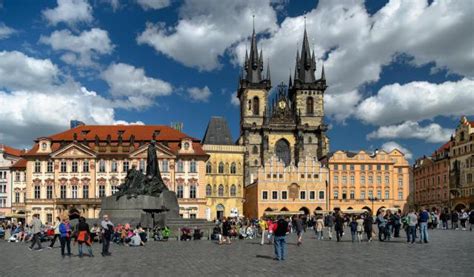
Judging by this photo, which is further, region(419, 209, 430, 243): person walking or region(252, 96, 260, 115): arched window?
region(252, 96, 260, 115): arched window

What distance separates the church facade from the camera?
82500mm

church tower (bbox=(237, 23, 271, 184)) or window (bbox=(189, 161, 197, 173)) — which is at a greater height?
church tower (bbox=(237, 23, 271, 184))

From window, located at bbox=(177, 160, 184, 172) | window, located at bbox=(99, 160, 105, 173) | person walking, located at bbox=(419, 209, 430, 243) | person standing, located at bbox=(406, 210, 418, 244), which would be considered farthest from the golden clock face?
person walking, located at bbox=(419, 209, 430, 243)

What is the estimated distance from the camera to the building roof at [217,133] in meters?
86.5

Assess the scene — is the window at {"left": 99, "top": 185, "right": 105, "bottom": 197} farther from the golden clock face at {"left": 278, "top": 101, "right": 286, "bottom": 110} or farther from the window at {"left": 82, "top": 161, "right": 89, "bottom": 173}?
the golden clock face at {"left": 278, "top": 101, "right": 286, "bottom": 110}

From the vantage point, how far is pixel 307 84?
10088cm

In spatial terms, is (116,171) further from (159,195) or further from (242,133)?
(159,195)

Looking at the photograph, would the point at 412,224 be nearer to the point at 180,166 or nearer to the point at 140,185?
the point at 140,185

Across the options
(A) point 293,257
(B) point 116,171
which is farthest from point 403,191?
(A) point 293,257

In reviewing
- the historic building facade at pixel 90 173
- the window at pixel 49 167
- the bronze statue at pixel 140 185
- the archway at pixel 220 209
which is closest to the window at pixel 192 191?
the historic building facade at pixel 90 173

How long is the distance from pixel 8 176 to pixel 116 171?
19.7 meters

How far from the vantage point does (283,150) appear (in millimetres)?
95250

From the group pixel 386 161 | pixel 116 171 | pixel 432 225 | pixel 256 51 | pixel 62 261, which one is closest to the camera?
pixel 62 261

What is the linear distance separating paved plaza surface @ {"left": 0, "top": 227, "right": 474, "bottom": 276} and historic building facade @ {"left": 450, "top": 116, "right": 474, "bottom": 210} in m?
62.7
